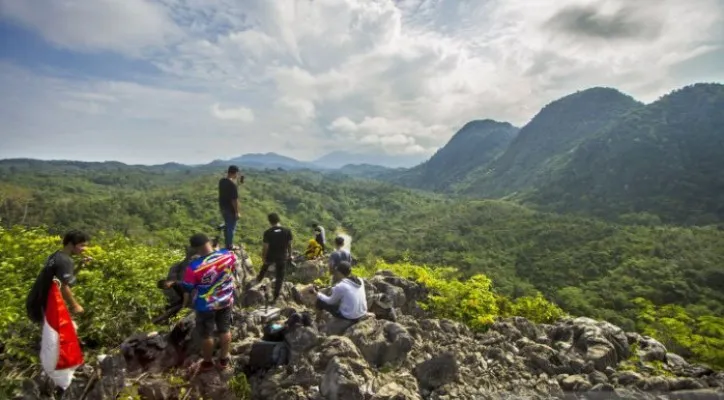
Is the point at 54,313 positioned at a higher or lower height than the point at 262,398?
higher

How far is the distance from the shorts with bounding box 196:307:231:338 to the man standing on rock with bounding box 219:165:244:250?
4.15 metres

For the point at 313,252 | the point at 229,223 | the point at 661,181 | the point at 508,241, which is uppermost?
the point at 661,181

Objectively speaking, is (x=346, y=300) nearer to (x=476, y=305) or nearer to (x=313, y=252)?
(x=476, y=305)

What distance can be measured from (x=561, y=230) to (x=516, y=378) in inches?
4502

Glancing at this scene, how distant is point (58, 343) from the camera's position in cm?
574

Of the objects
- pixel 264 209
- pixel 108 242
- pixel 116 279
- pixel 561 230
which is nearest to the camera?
pixel 116 279

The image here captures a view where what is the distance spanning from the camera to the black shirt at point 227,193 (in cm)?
1045

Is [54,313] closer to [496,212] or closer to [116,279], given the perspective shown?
[116,279]

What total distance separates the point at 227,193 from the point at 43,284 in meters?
5.04

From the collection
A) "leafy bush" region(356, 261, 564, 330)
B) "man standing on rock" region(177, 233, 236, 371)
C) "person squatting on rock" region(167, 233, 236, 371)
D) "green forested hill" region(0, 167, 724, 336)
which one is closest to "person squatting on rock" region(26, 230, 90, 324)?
"person squatting on rock" region(167, 233, 236, 371)

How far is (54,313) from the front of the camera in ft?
18.9

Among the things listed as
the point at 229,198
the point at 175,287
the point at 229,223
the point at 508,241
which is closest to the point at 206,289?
the point at 175,287

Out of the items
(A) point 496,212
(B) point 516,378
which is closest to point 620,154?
(A) point 496,212

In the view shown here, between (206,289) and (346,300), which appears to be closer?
(206,289)
